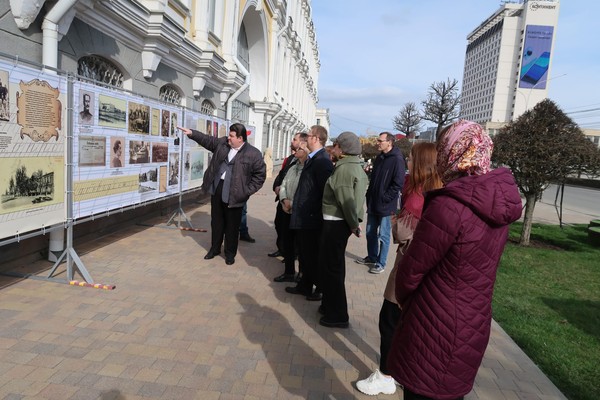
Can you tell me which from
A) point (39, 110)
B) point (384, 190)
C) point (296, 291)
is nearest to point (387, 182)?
point (384, 190)

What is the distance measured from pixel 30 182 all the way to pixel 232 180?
2.30 metres

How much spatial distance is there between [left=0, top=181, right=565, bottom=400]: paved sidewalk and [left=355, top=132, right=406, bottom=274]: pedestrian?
2.49 ft

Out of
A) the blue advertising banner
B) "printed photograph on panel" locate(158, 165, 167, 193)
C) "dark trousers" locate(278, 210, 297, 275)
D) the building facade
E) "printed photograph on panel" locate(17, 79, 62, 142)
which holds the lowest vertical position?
"dark trousers" locate(278, 210, 297, 275)

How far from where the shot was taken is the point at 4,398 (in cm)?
254

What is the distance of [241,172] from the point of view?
5555mm

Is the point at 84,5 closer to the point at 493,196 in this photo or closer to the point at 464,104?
the point at 493,196

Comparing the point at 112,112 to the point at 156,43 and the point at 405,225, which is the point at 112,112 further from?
the point at 405,225

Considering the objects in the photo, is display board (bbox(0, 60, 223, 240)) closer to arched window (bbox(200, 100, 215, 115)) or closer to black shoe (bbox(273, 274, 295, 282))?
black shoe (bbox(273, 274, 295, 282))

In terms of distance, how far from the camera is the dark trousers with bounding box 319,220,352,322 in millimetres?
3814

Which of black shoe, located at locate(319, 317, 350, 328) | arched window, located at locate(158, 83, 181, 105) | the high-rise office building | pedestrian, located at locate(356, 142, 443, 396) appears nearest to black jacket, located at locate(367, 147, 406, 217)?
black shoe, located at locate(319, 317, 350, 328)

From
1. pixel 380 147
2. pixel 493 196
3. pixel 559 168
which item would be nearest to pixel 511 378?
pixel 493 196

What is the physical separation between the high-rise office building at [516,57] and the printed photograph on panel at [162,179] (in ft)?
349

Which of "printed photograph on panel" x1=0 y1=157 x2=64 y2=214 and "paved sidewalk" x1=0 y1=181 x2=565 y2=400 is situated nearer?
"paved sidewalk" x1=0 y1=181 x2=565 y2=400

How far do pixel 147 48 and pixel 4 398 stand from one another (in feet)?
21.6
